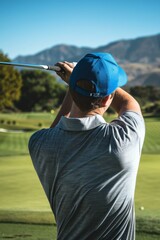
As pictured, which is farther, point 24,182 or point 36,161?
point 24,182

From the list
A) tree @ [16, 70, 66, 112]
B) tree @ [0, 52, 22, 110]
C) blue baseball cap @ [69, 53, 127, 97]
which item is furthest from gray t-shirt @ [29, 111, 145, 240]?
tree @ [16, 70, 66, 112]

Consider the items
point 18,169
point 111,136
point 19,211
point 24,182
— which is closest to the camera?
point 111,136

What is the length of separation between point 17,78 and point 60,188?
59486 mm

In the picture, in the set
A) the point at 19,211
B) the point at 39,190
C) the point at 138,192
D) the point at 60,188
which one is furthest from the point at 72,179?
the point at 39,190

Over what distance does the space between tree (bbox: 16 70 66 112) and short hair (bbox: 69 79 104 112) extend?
78.1 meters

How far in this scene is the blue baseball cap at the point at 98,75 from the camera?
2154 mm

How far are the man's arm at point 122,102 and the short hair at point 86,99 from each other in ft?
0.63

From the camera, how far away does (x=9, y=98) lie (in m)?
60.4

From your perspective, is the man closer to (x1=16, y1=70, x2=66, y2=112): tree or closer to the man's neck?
the man's neck

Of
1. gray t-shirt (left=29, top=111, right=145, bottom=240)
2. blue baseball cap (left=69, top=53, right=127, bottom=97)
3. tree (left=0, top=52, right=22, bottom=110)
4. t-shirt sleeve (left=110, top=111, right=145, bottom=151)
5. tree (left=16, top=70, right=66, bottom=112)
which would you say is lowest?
tree (left=16, top=70, right=66, bottom=112)

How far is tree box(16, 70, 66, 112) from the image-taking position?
83375 mm

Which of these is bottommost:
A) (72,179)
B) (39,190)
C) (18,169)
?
(18,169)

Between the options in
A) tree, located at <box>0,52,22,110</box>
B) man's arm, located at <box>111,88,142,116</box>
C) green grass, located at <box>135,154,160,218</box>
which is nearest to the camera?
man's arm, located at <box>111,88,142,116</box>

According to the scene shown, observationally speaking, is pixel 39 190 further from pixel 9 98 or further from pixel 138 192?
pixel 9 98
